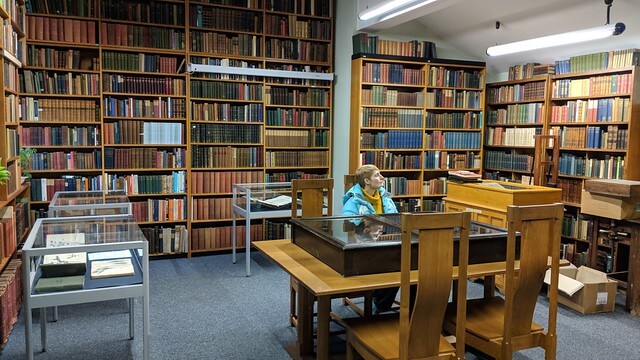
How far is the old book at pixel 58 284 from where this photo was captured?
2.53 metres

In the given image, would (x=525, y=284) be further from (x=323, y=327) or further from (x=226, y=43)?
(x=226, y=43)

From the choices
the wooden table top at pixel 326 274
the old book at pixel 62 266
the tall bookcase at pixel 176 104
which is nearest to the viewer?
the wooden table top at pixel 326 274

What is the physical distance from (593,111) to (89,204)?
5071 millimetres

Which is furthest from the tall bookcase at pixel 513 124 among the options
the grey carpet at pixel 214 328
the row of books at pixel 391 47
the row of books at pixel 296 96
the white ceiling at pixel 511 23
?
the row of books at pixel 296 96

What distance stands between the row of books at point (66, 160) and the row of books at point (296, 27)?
2.47m

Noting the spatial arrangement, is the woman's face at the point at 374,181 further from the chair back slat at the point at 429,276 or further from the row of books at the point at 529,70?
the row of books at the point at 529,70

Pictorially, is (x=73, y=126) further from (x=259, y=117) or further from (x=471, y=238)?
(x=471, y=238)

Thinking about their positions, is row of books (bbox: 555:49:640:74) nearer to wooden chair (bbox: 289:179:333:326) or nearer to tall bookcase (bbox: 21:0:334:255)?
tall bookcase (bbox: 21:0:334:255)

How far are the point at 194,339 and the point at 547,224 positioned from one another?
8.08ft

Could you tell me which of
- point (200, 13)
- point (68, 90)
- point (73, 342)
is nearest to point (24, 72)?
point (68, 90)

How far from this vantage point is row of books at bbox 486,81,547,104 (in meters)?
5.87

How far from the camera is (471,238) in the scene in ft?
8.84

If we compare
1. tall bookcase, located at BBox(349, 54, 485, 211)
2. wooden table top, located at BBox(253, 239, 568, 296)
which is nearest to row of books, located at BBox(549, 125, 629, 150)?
tall bookcase, located at BBox(349, 54, 485, 211)

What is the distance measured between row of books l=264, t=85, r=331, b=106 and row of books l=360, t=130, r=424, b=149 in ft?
2.50
